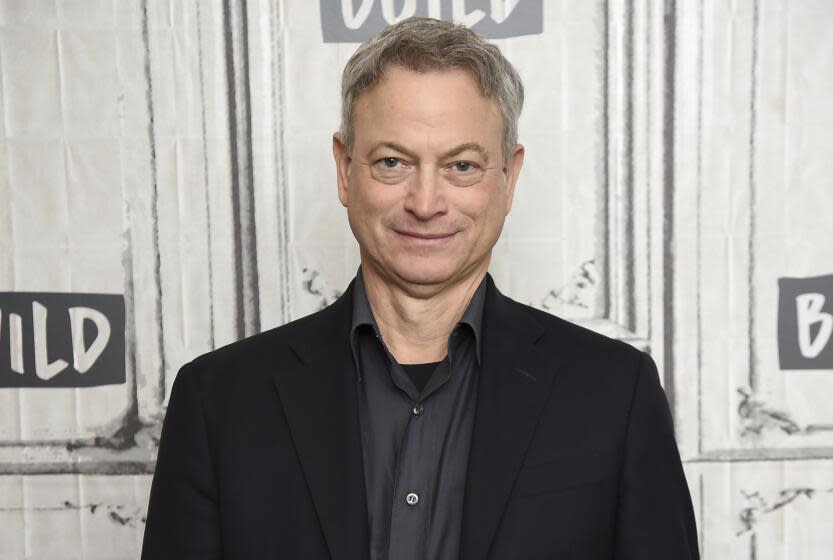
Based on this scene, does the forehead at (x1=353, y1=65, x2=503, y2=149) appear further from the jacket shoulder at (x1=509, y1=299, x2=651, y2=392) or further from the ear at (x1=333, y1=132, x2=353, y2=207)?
the jacket shoulder at (x1=509, y1=299, x2=651, y2=392)

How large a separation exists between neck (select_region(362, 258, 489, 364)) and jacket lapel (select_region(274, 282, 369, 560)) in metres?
0.05

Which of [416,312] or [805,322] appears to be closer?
Answer: [416,312]

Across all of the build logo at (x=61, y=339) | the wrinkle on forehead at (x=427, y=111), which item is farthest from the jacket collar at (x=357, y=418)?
the build logo at (x=61, y=339)

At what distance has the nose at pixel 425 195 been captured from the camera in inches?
42.2

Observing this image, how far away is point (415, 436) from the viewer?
3.52 feet

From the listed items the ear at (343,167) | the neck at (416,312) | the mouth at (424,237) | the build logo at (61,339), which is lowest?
the build logo at (61,339)

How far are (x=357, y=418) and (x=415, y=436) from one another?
72mm

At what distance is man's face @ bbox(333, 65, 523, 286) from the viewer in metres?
1.07

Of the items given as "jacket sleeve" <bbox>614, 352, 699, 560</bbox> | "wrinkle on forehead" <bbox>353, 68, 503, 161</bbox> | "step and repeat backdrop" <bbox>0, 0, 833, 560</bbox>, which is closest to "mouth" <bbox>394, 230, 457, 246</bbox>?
"wrinkle on forehead" <bbox>353, 68, 503, 161</bbox>

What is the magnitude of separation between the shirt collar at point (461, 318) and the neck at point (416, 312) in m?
0.01

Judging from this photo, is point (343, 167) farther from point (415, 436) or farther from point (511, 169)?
point (415, 436)

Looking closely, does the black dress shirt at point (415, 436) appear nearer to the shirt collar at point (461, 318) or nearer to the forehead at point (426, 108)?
the shirt collar at point (461, 318)

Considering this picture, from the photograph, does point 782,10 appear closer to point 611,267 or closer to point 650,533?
point 611,267

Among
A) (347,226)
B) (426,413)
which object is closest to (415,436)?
(426,413)
